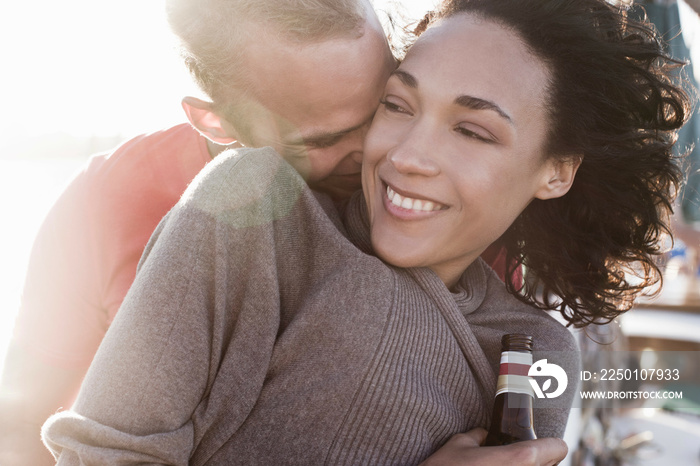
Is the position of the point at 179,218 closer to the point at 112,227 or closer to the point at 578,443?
the point at 112,227

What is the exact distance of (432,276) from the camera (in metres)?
1.64

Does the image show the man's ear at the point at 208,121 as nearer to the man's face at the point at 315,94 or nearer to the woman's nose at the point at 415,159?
the man's face at the point at 315,94

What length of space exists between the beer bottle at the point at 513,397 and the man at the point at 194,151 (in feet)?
2.42

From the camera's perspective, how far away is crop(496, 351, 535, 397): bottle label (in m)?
1.47

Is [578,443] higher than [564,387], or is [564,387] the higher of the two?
[564,387]

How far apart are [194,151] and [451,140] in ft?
3.19

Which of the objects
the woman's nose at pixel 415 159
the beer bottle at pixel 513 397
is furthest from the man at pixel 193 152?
the beer bottle at pixel 513 397

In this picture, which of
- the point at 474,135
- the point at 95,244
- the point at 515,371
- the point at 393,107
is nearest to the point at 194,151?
the point at 95,244

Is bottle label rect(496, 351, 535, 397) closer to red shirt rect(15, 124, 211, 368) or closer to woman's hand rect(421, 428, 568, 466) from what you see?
woman's hand rect(421, 428, 568, 466)

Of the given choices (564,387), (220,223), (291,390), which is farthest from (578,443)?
(220,223)

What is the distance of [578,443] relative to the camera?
13.5 ft

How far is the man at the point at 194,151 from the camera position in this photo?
5.53 ft

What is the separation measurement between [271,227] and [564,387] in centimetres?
105

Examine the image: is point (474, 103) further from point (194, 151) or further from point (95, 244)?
point (95, 244)
